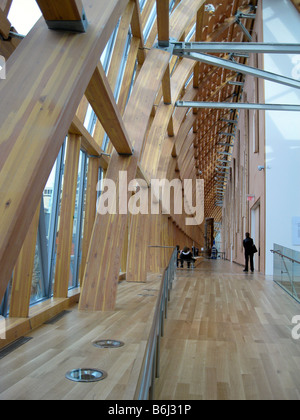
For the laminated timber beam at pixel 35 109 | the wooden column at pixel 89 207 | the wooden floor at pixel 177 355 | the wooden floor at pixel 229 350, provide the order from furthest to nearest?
1. the wooden column at pixel 89 207
2. the wooden floor at pixel 229 350
3. the wooden floor at pixel 177 355
4. the laminated timber beam at pixel 35 109

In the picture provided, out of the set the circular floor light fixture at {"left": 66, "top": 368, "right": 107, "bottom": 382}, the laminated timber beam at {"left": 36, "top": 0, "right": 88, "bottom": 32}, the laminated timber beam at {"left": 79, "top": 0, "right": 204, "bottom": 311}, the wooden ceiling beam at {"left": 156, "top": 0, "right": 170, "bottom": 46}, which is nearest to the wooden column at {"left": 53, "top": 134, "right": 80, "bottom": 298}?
the laminated timber beam at {"left": 79, "top": 0, "right": 204, "bottom": 311}

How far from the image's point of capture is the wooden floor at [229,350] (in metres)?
3.70

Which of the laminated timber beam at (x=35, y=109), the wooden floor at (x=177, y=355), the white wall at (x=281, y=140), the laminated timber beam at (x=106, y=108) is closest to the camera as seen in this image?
the laminated timber beam at (x=35, y=109)

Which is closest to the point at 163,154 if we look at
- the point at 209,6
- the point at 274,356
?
the point at 209,6

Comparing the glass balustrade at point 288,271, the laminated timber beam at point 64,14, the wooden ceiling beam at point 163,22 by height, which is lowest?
the glass balustrade at point 288,271

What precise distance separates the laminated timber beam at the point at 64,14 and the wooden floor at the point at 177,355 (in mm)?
2559

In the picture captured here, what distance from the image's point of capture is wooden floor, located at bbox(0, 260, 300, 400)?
355 cm

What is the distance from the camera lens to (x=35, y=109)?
301 cm

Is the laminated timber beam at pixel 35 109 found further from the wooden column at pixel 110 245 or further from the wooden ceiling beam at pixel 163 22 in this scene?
the wooden ceiling beam at pixel 163 22

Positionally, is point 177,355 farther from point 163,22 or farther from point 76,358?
point 163,22

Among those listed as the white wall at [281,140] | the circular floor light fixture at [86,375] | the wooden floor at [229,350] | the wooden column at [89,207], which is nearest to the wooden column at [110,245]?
the wooden floor at [229,350]

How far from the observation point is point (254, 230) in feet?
64.5

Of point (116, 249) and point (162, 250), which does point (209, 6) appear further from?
point (116, 249)

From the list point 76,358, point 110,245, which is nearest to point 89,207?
point 110,245
